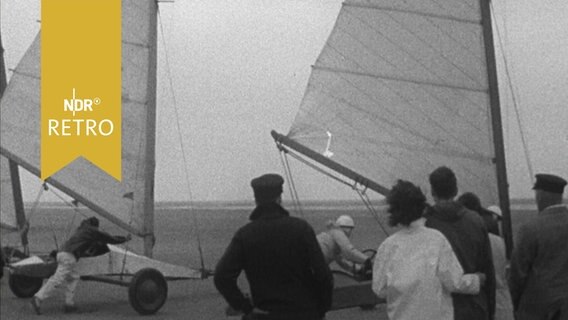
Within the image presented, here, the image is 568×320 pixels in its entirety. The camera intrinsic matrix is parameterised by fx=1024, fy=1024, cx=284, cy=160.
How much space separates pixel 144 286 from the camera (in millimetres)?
14148

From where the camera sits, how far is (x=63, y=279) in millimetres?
13922

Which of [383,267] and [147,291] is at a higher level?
[383,267]

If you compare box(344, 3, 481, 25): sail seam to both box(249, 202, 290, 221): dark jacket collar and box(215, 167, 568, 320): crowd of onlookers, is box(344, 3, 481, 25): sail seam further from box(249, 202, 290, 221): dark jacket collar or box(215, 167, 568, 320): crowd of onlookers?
box(249, 202, 290, 221): dark jacket collar

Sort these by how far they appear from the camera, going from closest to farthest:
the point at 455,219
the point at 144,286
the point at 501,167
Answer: the point at 455,219, the point at 501,167, the point at 144,286

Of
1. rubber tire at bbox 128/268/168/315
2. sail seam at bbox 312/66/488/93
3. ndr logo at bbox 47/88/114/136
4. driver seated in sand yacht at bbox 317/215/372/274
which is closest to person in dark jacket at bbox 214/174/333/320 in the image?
driver seated in sand yacht at bbox 317/215/372/274

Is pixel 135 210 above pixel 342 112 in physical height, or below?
below

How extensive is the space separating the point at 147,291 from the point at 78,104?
345cm

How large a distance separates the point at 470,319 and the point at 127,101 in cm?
1233

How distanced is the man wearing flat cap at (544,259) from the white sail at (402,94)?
24.1 feet

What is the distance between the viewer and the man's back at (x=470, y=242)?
5609 mm

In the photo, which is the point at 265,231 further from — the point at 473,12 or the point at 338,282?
the point at 473,12

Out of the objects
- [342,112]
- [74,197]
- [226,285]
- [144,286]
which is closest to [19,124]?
[74,197]

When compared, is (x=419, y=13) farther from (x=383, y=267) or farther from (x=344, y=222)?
(x=383, y=267)

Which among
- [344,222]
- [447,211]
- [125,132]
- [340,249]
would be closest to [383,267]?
[447,211]
